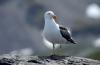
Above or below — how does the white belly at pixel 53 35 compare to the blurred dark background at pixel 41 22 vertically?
below

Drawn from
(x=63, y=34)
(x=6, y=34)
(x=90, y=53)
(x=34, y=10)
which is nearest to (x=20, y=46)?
(x=6, y=34)

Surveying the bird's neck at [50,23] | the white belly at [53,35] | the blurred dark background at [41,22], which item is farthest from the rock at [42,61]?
the blurred dark background at [41,22]

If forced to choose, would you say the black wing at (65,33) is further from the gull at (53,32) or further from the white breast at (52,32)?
the white breast at (52,32)

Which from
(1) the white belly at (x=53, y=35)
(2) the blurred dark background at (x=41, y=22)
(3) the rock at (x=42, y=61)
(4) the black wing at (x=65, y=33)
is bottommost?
(3) the rock at (x=42, y=61)

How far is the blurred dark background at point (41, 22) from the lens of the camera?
101 meters

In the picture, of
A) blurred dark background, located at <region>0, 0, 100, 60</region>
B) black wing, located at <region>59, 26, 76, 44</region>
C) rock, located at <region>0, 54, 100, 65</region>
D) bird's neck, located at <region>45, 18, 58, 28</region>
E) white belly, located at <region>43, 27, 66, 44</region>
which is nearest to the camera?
rock, located at <region>0, 54, 100, 65</region>

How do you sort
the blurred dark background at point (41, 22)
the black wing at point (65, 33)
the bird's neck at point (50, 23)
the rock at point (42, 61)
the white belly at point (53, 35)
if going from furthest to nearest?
the blurred dark background at point (41, 22)
the black wing at point (65, 33)
the bird's neck at point (50, 23)
the white belly at point (53, 35)
the rock at point (42, 61)

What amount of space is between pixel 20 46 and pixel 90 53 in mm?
14931

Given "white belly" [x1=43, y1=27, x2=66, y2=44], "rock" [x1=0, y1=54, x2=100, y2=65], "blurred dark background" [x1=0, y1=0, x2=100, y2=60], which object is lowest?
"rock" [x1=0, y1=54, x2=100, y2=65]

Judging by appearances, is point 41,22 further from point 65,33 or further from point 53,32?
point 53,32

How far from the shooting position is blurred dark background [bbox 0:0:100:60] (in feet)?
332

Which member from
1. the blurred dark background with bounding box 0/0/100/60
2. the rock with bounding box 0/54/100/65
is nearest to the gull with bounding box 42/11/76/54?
the rock with bounding box 0/54/100/65

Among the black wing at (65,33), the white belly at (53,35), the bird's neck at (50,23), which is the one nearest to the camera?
the white belly at (53,35)

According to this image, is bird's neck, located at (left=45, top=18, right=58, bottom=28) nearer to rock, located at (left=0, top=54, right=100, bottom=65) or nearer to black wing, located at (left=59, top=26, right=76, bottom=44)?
black wing, located at (left=59, top=26, right=76, bottom=44)
